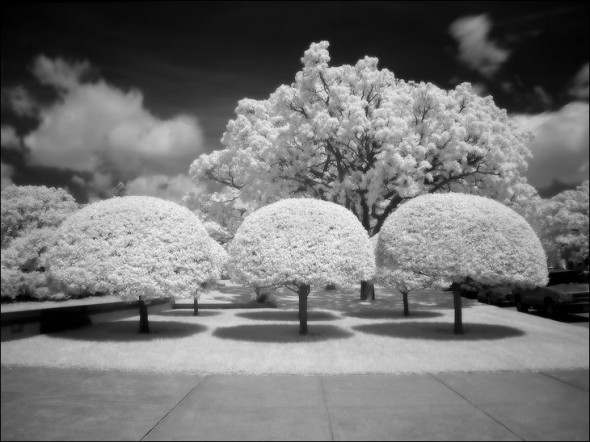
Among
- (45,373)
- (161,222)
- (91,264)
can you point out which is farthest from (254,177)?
(45,373)

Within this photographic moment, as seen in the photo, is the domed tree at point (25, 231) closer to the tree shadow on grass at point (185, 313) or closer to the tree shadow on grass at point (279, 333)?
the tree shadow on grass at point (279, 333)

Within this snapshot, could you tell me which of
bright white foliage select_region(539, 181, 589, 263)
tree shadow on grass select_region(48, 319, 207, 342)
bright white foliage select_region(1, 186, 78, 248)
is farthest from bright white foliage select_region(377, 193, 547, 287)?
bright white foliage select_region(1, 186, 78, 248)

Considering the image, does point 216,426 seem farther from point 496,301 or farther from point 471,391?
point 496,301

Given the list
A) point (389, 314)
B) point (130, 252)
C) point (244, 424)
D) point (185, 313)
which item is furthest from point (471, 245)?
point (185, 313)

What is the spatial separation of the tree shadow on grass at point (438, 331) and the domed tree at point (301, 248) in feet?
8.12

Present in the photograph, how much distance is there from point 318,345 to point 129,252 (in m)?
5.98

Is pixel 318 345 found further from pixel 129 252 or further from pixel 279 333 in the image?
pixel 129 252

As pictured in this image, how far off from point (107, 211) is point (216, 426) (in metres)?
8.54

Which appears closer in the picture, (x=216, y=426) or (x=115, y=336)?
(x=216, y=426)

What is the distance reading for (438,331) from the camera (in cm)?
1291

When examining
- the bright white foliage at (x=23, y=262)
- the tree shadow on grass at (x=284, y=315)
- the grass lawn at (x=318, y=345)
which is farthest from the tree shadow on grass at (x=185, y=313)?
the bright white foliage at (x=23, y=262)

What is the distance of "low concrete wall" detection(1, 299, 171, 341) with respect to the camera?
5821 mm

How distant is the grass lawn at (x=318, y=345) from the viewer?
7984mm

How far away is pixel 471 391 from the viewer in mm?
6441
